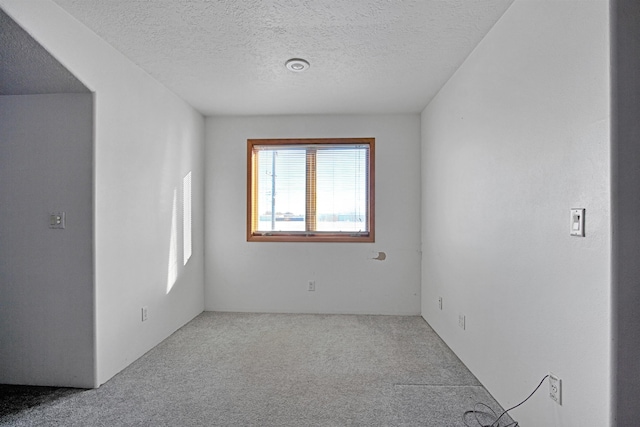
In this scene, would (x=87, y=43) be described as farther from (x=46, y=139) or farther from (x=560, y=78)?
(x=560, y=78)

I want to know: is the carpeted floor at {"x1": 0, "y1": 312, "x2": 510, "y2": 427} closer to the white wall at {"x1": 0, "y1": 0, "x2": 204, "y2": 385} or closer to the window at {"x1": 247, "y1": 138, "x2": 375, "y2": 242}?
the white wall at {"x1": 0, "y1": 0, "x2": 204, "y2": 385}

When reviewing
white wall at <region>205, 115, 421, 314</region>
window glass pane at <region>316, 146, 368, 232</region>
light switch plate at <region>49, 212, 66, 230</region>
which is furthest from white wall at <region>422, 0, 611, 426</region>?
light switch plate at <region>49, 212, 66, 230</region>

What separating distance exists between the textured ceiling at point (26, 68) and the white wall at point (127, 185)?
5 cm

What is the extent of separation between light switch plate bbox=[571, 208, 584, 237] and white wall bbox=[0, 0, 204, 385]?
261 centimetres

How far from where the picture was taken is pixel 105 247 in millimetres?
2344

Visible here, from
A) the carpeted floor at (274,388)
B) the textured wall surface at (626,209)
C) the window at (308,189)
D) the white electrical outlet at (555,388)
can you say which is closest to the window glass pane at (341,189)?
the window at (308,189)

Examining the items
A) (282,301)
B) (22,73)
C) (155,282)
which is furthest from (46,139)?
(282,301)

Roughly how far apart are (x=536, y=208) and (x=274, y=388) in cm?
186

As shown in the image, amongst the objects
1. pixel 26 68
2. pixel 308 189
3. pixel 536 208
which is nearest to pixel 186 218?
pixel 308 189

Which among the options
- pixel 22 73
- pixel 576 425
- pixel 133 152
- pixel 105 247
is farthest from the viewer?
pixel 133 152

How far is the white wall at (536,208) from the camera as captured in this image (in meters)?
1.29

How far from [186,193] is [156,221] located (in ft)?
2.23

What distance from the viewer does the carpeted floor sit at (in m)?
1.95

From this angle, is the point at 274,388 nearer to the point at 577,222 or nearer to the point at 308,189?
the point at 577,222
